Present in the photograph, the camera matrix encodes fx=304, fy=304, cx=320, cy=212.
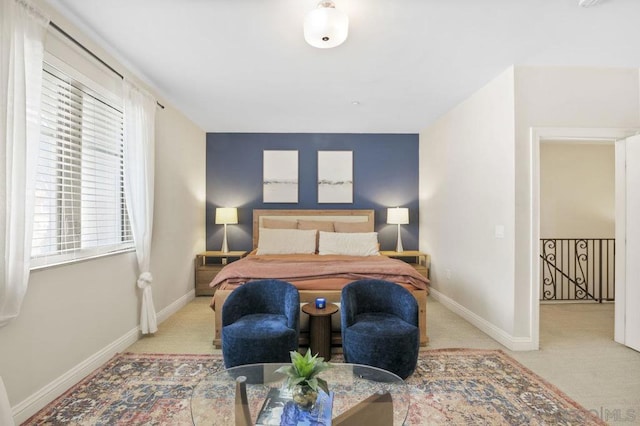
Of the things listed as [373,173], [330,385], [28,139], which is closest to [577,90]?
[373,173]

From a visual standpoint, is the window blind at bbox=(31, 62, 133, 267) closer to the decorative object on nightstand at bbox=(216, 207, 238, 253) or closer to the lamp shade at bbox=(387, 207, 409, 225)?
the decorative object on nightstand at bbox=(216, 207, 238, 253)

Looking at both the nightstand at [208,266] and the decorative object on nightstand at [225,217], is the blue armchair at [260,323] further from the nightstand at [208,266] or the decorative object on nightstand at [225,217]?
the decorative object on nightstand at [225,217]

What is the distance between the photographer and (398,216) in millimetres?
4844

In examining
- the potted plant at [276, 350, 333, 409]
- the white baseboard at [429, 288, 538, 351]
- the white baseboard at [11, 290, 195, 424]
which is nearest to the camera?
the potted plant at [276, 350, 333, 409]

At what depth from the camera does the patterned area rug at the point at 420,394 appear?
6.14 ft

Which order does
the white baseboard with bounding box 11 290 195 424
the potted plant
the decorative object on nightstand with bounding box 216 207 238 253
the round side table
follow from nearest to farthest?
1. the potted plant
2. the white baseboard with bounding box 11 290 195 424
3. the round side table
4. the decorative object on nightstand with bounding box 216 207 238 253

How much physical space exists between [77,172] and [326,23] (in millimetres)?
2131

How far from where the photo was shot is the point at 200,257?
184 inches

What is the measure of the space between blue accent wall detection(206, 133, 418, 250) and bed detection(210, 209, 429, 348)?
23cm

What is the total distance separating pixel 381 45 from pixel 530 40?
3.82 ft


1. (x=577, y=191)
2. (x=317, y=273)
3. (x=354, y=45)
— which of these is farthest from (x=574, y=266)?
(x=354, y=45)


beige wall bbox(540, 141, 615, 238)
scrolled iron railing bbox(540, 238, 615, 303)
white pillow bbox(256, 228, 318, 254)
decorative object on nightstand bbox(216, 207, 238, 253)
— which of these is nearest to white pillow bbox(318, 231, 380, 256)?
white pillow bbox(256, 228, 318, 254)

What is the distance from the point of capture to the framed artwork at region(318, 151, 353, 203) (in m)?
5.07

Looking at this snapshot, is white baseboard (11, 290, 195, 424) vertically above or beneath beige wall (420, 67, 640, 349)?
beneath
